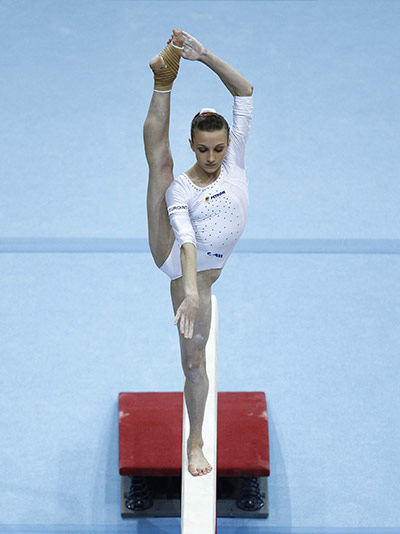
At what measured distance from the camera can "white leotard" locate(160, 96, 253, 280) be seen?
3.96m

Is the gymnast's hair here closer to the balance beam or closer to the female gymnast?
the female gymnast

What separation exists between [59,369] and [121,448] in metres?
0.87

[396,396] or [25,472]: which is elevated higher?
[396,396]

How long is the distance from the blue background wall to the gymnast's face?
2.09 meters

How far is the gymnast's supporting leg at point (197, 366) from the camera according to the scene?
425 cm

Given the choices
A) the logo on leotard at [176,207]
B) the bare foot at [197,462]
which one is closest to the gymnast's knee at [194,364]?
the bare foot at [197,462]

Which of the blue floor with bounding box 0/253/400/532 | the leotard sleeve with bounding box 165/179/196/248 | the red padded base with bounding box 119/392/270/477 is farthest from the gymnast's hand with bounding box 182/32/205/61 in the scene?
the blue floor with bounding box 0/253/400/532

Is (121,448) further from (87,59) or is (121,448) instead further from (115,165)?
(87,59)

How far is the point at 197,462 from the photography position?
4.59m

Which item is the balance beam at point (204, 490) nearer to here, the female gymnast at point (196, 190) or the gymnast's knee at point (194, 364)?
the gymnast's knee at point (194, 364)

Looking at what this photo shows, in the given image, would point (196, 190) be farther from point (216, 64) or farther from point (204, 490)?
point (204, 490)

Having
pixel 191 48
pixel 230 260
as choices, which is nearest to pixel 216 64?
pixel 191 48

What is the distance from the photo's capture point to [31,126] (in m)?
7.92

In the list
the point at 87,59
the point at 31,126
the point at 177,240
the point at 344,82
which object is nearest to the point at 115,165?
the point at 31,126
